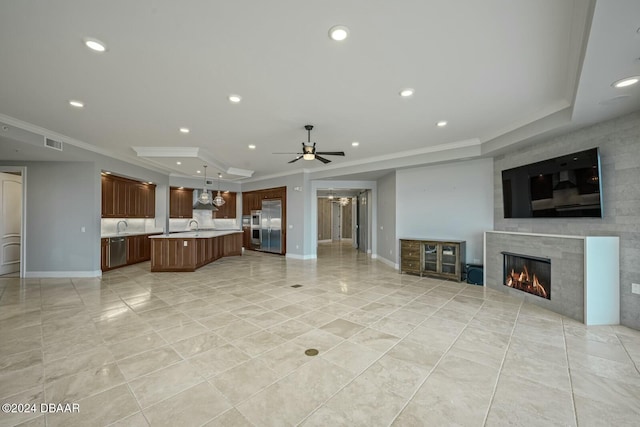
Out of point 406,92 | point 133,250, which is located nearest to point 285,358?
point 406,92

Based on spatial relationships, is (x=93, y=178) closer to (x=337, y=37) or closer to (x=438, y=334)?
(x=337, y=37)

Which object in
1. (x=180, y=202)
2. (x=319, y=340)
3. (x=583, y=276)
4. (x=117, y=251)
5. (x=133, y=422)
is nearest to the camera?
(x=133, y=422)

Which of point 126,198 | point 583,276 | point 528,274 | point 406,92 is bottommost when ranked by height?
point 528,274

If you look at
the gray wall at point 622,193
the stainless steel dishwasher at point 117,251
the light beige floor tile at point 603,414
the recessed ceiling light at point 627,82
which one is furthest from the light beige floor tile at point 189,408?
the stainless steel dishwasher at point 117,251

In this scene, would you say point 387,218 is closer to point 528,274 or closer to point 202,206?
point 528,274

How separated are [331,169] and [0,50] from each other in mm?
6258

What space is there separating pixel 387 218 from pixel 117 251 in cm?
741

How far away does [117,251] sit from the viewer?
22.1 feet

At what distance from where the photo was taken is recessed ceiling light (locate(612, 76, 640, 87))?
96.2 inches

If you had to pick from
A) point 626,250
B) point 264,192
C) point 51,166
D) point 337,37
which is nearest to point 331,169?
point 264,192

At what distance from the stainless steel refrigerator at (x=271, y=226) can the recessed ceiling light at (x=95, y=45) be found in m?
6.76

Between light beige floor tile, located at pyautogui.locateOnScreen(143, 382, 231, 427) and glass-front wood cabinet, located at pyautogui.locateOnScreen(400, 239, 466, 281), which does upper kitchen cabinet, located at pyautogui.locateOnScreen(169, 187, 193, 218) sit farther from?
light beige floor tile, located at pyautogui.locateOnScreen(143, 382, 231, 427)

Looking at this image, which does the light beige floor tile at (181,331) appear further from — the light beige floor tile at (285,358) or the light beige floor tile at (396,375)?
the light beige floor tile at (396,375)

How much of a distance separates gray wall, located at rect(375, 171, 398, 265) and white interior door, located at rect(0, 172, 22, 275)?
367 inches
